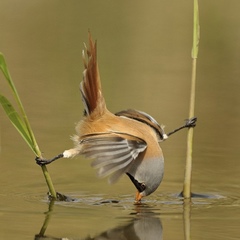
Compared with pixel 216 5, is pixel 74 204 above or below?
below

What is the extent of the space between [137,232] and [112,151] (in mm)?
616

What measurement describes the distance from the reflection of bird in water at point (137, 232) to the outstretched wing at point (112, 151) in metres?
0.29

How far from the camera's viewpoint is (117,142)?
5.84 m

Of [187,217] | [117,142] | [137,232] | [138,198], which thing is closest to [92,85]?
[117,142]

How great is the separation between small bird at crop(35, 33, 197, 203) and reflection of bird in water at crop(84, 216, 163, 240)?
29 cm

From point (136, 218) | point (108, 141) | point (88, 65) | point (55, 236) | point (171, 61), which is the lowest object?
point (55, 236)

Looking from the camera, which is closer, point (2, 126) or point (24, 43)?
point (2, 126)

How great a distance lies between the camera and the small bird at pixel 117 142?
5703mm

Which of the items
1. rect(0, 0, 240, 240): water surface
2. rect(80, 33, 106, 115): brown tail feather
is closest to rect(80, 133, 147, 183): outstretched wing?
rect(0, 0, 240, 240): water surface

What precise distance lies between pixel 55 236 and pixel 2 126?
3.41 meters

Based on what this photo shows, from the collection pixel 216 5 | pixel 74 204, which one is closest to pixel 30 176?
pixel 74 204

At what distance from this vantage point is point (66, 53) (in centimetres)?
1233

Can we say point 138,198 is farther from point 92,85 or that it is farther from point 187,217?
point 92,85

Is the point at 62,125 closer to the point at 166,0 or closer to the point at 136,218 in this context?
the point at 136,218
